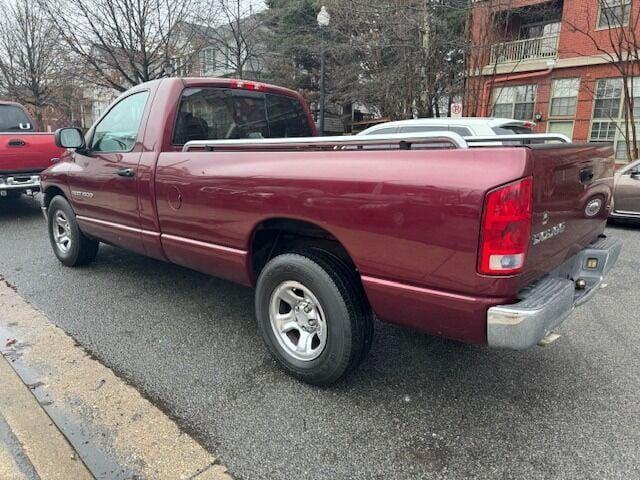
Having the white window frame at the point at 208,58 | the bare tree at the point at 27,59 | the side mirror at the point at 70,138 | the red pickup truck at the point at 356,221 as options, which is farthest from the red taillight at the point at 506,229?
the bare tree at the point at 27,59

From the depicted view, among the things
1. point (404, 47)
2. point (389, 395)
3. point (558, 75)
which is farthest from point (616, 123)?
point (389, 395)

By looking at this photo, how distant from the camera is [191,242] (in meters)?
3.41

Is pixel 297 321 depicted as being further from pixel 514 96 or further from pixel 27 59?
pixel 27 59

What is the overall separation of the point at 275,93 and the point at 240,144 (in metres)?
1.53

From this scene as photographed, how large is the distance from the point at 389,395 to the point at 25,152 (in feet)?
25.3

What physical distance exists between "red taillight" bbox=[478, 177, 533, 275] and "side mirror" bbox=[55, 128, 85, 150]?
13.2ft

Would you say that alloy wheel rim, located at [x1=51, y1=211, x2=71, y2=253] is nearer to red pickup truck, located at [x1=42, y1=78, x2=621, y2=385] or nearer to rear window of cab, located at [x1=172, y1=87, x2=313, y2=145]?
red pickup truck, located at [x1=42, y1=78, x2=621, y2=385]

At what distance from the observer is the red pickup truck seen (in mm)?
2049

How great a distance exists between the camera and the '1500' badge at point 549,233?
2.16 m

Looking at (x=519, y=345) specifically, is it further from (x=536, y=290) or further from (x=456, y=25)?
(x=456, y=25)

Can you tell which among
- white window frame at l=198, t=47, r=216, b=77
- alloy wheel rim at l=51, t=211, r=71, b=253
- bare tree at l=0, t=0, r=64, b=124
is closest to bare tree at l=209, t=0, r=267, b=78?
white window frame at l=198, t=47, r=216, b=77

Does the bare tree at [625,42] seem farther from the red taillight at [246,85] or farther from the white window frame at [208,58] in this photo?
the white window frame at [208,58]

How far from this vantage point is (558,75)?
61.1 ft

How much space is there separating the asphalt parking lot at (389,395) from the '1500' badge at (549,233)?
102cm
